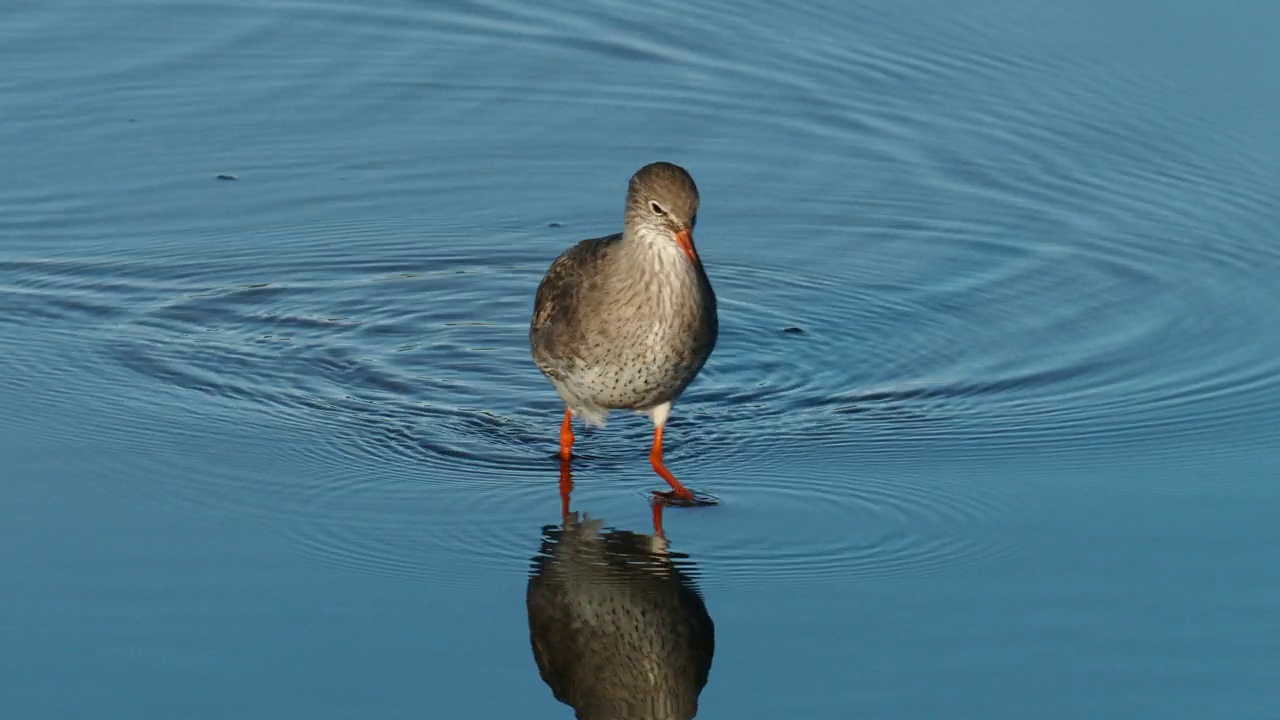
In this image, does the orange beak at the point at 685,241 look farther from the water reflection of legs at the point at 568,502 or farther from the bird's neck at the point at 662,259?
the water reflection of legs at the point at 568,502

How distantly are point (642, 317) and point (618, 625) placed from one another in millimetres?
1754

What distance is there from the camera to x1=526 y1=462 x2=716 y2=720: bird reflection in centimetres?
639

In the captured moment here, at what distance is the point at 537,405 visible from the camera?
9258mm

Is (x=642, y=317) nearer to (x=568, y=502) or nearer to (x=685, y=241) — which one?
(x=685, y=241)

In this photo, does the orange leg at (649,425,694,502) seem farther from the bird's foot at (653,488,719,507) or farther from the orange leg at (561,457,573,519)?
the orange leg at (561,457,573,519)

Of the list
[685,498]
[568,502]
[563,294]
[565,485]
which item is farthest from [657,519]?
[563,294]

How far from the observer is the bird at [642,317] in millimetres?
8047

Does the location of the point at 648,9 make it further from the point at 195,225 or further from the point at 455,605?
the point at 455,605

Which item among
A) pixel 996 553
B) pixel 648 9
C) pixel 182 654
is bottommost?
pixel 182 654

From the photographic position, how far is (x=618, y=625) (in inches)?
268

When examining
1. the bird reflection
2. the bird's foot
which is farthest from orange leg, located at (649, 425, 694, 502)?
the bird reflection

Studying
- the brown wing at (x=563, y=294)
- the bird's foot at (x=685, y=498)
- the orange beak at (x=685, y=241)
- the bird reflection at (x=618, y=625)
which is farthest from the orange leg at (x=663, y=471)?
the orange beak at (x=685, y=241)

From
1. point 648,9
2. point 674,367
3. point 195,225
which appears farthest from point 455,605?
point 648,9

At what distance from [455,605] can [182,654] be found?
37.7 inches
